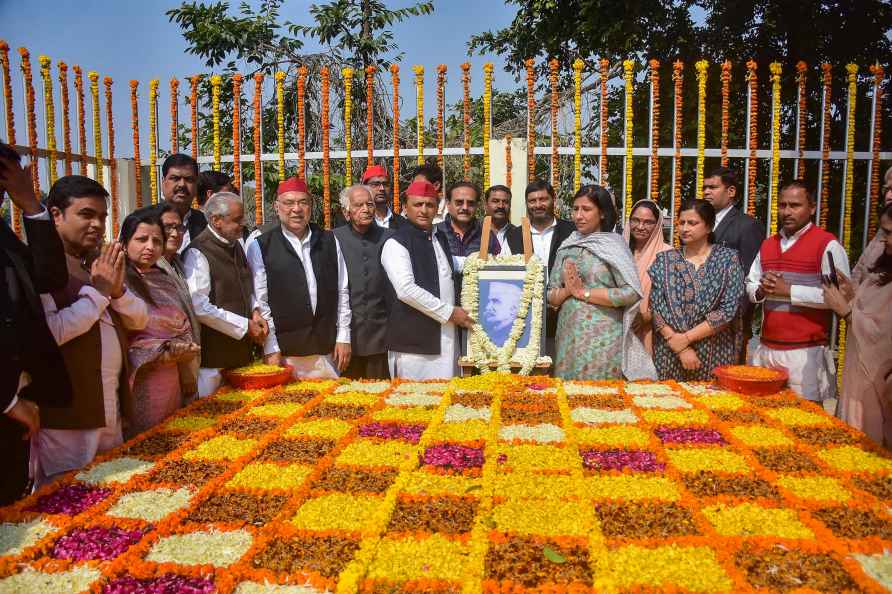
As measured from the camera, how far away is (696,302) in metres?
4.04

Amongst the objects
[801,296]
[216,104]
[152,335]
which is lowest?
[152,335]

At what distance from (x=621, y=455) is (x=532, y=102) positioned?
403 centimetres

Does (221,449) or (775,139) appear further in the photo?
(775,139)

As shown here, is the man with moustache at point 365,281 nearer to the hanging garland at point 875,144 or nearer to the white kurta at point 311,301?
the white kurta at point 311,301

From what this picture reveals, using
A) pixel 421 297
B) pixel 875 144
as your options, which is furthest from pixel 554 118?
pixel 875 144

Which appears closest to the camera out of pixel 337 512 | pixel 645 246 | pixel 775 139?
pixel 337 512

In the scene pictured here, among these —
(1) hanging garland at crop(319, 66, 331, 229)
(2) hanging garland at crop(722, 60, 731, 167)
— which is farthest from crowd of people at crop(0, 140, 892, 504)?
(1) hanging garland at crop(319, 66, 331, 229)

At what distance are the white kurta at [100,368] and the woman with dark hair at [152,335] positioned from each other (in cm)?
15

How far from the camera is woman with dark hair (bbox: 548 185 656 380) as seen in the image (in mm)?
4145

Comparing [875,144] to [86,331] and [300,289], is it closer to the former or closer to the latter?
[300,289]

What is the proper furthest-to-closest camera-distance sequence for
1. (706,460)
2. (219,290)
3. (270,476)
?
(219,290), (706,460), (270,476)

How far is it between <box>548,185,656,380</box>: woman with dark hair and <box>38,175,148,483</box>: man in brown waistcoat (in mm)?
2616

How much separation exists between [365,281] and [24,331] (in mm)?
2559

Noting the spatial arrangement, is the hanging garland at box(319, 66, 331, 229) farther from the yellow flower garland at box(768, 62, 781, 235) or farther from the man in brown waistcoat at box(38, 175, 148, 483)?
the yellow flower garland at box(768, 62, 781, 235)
